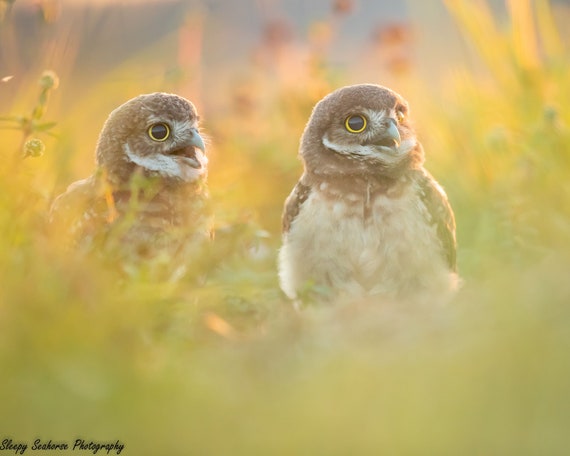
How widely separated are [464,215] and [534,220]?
140 cm

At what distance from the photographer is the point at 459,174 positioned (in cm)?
697

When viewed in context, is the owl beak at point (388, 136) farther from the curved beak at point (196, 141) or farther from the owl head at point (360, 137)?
the curved beak at point (196, 141)

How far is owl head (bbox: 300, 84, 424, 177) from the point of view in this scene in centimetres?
507

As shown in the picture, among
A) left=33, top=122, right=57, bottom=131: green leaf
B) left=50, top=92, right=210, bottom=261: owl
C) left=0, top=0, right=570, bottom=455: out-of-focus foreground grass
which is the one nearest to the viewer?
left=0, top=0, right=570, bottom=455: out-of-focus foreground grass

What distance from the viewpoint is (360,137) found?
201 inches

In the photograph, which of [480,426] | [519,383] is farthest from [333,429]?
[519,383]

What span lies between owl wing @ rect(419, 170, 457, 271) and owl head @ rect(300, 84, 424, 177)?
138 millimetres

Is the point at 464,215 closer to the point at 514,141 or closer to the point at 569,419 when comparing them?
the point at 514,141

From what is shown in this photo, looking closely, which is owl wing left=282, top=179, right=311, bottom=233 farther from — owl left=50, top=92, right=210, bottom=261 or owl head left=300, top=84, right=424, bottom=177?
owl left=50, top=92, right=210, bottom=261

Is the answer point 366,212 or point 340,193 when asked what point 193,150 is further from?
point 366,212

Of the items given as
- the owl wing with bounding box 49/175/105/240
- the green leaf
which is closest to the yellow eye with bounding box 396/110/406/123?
the owl wing with bounding box 49/175/105/240

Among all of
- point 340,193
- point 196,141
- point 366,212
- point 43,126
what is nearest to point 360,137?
point 340,193

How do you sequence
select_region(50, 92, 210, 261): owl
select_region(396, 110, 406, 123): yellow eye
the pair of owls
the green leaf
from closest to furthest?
1. the green leaf
2. select_region(50, 92, 210, 261): owl
3. the pair of owls
4. select_region(396, 110, 406, 123): yellow eye

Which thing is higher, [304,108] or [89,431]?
[304,108]
